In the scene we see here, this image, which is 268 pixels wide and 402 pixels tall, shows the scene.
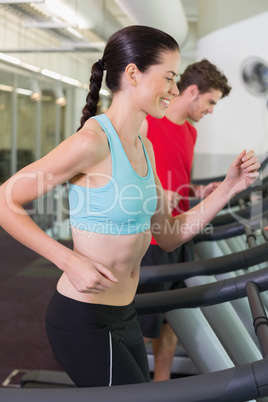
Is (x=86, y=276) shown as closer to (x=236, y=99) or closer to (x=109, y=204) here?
(x=109, y=204)

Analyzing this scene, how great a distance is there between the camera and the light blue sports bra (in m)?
1.19

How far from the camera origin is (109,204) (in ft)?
3.91

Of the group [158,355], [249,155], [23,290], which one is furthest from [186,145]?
[23,290]

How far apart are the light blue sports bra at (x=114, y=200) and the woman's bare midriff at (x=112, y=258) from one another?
2cm

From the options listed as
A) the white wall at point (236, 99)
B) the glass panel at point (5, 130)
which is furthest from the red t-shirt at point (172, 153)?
the white wall at point (236, 99)

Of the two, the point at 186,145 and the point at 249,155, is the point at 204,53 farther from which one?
the point at 249,155

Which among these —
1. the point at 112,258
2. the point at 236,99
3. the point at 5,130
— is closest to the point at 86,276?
the point at 112,258

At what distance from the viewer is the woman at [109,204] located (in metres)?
1.15

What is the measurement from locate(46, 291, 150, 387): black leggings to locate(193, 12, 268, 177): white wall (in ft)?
14.6

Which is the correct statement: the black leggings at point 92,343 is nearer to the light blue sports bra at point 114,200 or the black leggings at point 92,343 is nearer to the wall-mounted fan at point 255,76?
the light blue sports bra at point 114,200

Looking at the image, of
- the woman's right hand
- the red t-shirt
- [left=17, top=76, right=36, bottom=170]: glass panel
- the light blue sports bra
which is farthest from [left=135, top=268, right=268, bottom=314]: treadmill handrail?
[left=17, top=76, right=36, bottom=170]: glass panel

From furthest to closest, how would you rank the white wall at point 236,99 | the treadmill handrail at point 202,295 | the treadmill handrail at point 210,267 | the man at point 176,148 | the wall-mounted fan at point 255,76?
the white wall at point 236,99 < the wall-mounted fan at point 255,76 < the man at point 176,148 < the treadmill handrail at point 210,267 < the treadmill handrail at point 202,295

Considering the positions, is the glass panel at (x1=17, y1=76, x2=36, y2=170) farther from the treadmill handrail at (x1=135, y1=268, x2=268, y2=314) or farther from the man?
the treadmill handrail at (x1=135, y1=268, x2=268, y2=314)

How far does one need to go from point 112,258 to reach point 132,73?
422 millimetres
